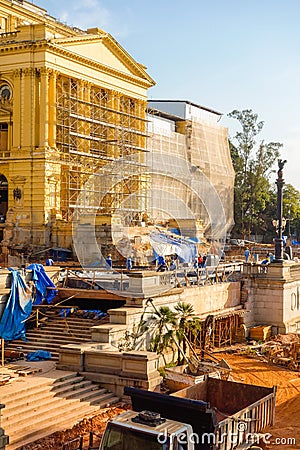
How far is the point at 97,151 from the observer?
168 feet

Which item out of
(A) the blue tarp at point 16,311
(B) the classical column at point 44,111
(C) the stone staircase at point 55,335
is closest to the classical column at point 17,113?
(B) the classical column at point 44,111

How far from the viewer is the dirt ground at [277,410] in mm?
14031

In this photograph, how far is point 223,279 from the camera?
2917 centimetres

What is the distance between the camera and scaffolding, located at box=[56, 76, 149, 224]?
46.1 meters

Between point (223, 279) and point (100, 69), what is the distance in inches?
1065

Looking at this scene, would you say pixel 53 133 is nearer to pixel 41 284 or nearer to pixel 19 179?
pixel 19 179

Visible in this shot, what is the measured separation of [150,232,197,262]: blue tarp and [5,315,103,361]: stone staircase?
13.7 metres

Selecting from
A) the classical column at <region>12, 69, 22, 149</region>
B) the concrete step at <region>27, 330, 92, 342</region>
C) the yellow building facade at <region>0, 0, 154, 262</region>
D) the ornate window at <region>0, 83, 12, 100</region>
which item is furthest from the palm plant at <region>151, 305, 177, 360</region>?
the ornate window at <region>0, 83, 12, 100</region>

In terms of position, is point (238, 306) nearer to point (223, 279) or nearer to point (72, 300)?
point (223, 279)

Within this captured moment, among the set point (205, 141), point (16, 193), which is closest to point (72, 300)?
point (16, 193)

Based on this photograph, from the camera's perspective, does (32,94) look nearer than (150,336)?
No

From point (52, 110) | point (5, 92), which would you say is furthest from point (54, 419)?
point (5, 92)

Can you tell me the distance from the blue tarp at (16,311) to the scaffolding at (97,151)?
69.1 ft

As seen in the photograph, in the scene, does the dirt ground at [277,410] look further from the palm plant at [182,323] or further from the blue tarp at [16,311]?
the blue tarp at [16,311]
